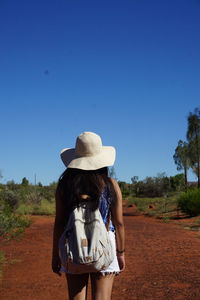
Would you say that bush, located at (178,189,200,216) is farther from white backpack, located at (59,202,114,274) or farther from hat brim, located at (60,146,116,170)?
white backpack, located at (59,202,114,274)

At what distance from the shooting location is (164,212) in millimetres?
22969

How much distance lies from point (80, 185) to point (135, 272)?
193 inches

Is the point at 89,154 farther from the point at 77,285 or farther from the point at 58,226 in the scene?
the point at 77,285

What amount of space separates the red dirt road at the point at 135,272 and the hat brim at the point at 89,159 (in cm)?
321

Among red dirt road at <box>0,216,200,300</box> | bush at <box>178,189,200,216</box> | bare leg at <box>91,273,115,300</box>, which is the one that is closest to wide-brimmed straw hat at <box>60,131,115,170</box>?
bare leg at <box>91,273,115,300</box>

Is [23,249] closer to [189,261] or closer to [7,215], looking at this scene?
[7,215]

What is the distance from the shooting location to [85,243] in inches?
101

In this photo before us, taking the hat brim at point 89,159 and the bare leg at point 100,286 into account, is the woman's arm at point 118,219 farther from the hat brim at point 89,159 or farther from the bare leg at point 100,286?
the bare leg at point 100,286

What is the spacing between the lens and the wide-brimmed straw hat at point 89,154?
2895 mm

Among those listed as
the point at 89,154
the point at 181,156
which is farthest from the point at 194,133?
the point at 89,154

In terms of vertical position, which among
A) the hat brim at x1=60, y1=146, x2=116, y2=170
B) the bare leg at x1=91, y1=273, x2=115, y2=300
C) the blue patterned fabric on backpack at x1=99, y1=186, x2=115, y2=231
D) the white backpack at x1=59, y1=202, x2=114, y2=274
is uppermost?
the hat brim at x1=60, y1=146, x2=116, y2=170

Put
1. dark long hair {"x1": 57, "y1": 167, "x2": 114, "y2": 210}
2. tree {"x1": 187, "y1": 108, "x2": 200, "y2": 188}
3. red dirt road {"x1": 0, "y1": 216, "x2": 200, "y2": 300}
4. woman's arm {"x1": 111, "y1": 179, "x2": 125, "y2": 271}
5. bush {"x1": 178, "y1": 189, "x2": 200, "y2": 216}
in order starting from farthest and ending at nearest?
1. tree {"x1": 187, "y1": 108, "x2": 200, "y2": 188}
2. bush {"x1": 178, "y1": 189, "x2": 200, "y2": 216}
3. red dirt road {"x1": 0, "y1": 216, "x2": 200, "y2": 300}
4. woman's arm {"x1": 111, "y1": 179, "x2": 125, "y2": 271}
5. dark long hair {"x1": 57, "y1": 167, "x2": 114, "y2": 210}

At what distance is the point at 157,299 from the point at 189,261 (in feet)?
8.90

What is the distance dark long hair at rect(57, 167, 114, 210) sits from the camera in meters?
2.70
